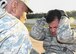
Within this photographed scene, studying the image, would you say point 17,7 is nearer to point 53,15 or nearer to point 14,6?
point 14,6

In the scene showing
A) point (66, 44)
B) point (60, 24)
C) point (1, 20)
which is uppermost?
point (1, 20)

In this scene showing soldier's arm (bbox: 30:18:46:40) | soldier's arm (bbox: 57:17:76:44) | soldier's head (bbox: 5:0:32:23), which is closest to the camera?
soldier's head (bbox: 5:0:32:23)

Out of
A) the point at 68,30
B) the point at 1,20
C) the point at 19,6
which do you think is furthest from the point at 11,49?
the point at 68,30

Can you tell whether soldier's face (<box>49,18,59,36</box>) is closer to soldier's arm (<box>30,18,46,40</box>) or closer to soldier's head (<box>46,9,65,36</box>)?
soldier's head (<box>46,9,65,36</box>)

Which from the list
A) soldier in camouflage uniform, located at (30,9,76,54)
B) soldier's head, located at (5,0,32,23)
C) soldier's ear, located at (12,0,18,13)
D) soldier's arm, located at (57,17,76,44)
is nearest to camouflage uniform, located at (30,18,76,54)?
A: soldier in camouflage uniform, located at (30,9,76,54)

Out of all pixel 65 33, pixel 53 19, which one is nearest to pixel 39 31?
pixel 53 19

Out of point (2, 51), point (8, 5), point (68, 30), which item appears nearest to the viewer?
point (2, 51)

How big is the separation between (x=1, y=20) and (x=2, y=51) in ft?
0.91

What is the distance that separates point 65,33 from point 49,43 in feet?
1.23

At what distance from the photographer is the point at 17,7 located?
3.07 meters

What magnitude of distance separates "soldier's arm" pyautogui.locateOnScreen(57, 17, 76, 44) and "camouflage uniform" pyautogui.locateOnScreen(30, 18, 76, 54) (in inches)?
5.0

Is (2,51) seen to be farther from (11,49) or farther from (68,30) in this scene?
(68,30)

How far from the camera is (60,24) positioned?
17.7 feet

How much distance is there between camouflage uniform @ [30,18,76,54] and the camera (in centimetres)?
547
